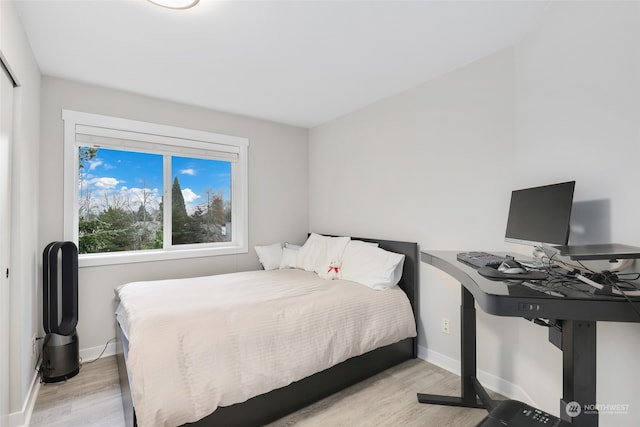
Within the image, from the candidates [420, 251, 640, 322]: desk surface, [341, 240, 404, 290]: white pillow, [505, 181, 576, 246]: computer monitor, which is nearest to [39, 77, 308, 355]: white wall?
[341, 240, 404, 290]: white pillow

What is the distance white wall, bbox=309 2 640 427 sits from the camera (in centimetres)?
138

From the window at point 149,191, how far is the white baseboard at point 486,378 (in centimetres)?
229

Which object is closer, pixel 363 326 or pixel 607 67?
pixel 607 67

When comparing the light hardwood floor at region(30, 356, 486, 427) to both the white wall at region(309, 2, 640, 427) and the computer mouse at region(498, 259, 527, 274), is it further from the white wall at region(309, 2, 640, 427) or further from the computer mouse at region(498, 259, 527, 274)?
the computer mouse at region(498, 259, 527, 274)

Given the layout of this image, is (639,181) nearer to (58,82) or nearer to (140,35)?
(140,35)

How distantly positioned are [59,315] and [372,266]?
259cm

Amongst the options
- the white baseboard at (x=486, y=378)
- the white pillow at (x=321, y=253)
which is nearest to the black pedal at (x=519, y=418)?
the white baseboard at (x=486, y=378)

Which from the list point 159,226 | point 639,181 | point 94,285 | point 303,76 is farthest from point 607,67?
point 94,285

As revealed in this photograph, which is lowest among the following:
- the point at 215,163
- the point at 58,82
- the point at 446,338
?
the point at 446,338

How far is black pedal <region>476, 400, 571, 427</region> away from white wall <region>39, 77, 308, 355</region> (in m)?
2.92

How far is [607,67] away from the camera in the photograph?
144 centimetres

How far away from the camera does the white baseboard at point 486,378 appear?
2.06 metres

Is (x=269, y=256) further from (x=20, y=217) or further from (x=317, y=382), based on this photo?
(x=20, y=217)

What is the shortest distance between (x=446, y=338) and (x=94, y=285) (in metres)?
3.19
